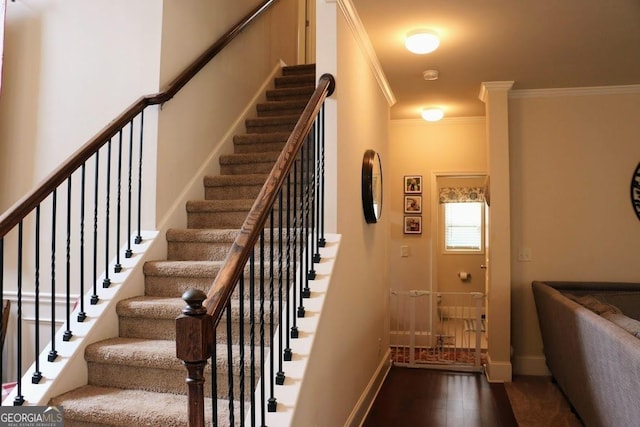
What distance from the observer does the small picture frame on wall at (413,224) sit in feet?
19.9

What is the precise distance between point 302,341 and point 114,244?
1.64 metres

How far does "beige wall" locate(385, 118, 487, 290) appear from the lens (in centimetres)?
594

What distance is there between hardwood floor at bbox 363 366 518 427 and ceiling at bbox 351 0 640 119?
2619 mm

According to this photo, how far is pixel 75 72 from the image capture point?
11.2 feet

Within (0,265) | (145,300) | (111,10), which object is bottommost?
(145,300)

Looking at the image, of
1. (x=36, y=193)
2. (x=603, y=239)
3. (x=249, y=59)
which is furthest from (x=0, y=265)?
(x=603, y=239)

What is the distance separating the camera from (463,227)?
24.0 ft

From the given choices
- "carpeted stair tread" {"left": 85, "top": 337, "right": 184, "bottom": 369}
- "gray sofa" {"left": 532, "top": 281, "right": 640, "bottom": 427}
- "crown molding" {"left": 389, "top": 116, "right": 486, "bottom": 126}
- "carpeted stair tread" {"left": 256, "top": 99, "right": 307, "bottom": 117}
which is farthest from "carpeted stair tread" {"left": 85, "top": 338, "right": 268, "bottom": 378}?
"crown molding" {"left": 389, "top": 116, "right": 486, "bottom": 126}

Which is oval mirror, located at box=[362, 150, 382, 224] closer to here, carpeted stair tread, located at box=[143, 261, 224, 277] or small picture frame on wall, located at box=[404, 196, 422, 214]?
carpeted stair tread, located at box=[143, 261, 224, 277]

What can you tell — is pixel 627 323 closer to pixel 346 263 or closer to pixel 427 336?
pixel 346 263

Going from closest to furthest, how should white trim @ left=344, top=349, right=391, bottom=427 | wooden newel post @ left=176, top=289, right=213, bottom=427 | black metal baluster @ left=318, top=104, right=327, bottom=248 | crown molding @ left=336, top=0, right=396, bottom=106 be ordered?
wooden newel post @ left=176, top=289, right=213, bottom=427 → black metal baluster @ left=318, top=104, right=327, bottom=248 → crown molding @ left=336, top=0, right=396, bottom=106 → white trim @ left=344, top=349, right=391, bottom=427

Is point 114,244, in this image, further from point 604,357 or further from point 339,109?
point 604,357

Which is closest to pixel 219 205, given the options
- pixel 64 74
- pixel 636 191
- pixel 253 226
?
pixel 64 74

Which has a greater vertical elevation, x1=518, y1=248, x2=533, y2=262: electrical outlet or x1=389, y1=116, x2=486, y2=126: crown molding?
x1=389, y1=116, x2=486, y2=126: crown molding
